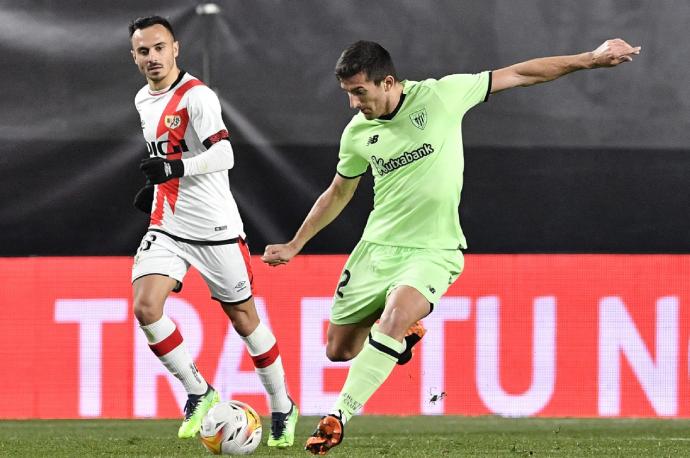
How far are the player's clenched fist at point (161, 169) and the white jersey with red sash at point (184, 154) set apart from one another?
0.92 feet

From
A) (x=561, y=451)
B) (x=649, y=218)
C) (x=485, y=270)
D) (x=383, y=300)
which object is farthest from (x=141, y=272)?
(x=649, y=218)

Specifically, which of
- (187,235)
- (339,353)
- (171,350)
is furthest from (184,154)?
(339,353)

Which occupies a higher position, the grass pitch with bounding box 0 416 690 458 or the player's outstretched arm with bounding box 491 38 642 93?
the player's outstretched arm with bounding box 491 38 642 93

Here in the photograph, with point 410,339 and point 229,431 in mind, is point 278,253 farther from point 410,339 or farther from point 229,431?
point 229,431

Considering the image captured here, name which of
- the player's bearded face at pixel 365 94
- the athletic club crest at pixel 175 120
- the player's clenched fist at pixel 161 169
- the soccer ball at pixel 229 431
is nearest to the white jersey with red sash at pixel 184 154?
the athletic club crest at pixel 175 120

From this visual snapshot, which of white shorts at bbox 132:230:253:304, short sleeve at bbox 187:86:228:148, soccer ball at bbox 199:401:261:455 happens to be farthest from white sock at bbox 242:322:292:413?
short sleeve at bbox 187:86:228:148

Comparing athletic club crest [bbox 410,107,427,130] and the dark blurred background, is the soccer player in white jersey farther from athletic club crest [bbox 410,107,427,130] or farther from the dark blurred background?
the dark blurred background

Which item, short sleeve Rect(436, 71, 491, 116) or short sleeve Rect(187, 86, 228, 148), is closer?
short sleeve Rect(436, 71, 491, 116)

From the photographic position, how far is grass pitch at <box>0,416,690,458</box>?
6348mm

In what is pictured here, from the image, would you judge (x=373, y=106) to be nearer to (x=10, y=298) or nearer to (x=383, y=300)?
(x=383, y=300)

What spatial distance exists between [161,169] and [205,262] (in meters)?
0.62

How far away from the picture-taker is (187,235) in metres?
6.62

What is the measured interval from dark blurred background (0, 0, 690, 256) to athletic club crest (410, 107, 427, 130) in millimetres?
2556

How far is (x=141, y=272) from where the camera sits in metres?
6.47
